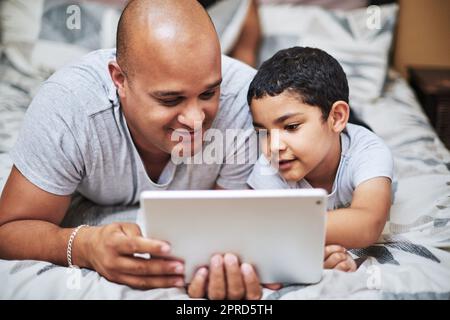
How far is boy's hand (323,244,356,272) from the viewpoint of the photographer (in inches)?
38.9

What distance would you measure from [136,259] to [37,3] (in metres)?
1.48

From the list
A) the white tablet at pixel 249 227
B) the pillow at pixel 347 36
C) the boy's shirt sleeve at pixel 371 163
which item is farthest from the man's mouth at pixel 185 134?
the pillow at pixel 347 36

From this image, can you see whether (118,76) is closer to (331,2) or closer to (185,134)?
(185,134)

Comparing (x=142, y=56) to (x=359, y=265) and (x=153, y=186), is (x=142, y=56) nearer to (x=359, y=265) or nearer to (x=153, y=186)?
(x=153, y=186)

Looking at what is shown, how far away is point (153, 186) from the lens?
1.23m

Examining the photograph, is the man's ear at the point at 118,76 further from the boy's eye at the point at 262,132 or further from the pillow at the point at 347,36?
the pillow at the point at 347,36

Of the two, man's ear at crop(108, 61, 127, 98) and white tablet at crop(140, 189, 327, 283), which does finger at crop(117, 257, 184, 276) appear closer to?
white tablet at crop(140, 189, 327, 283)

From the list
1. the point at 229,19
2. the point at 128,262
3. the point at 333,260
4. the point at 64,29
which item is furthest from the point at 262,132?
the point at 64,29

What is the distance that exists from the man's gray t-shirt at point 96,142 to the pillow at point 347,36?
29.4 inches

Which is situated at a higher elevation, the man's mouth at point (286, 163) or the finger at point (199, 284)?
the man's mouth at point (286, 163)

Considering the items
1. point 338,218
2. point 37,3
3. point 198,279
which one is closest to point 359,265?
point 338,218

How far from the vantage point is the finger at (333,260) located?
988mm

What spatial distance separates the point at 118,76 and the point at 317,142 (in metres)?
0.46

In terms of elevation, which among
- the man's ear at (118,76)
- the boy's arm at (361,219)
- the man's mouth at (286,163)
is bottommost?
the boy's arm at (361,219)
